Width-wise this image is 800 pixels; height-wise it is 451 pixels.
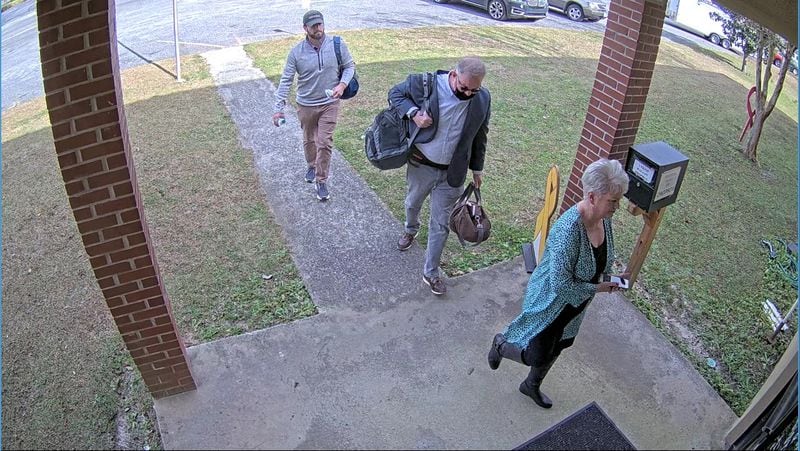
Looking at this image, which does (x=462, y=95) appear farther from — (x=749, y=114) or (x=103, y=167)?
(x=749, y=114)

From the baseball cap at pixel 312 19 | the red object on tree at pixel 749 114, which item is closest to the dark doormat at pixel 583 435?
the baseball cap at pixel 312 19

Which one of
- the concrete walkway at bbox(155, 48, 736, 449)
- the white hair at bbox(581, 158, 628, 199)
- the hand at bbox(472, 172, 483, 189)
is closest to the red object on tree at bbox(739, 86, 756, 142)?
the concrete walkway at bbox(155, 48, 736, 449)

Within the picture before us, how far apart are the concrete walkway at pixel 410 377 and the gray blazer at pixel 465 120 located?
108cm

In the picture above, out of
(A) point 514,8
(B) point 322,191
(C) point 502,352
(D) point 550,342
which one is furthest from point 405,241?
(A) point 514,8

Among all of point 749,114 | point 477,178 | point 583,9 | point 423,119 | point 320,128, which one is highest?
point 423,119

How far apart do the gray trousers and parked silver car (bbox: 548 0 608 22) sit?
546 inches

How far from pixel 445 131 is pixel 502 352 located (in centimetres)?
153

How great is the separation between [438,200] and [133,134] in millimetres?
4945

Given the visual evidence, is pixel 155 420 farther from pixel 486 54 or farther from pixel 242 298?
pixel 486 54

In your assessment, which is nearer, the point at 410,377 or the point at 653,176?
the point at 653,176

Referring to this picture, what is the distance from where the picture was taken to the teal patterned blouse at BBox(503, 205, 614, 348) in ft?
9.73

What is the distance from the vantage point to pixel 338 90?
5125 millimetres

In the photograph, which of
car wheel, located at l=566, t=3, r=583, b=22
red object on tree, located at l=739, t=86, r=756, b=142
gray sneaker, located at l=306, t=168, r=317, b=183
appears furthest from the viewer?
car wheel, located at l=566, t=3, r=583, b=22

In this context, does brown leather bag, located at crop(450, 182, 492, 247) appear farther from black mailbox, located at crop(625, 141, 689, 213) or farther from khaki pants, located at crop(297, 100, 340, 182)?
khaki pants, located at crop(297, 100, 340, 182)
